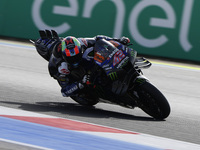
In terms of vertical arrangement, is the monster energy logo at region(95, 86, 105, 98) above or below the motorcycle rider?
below

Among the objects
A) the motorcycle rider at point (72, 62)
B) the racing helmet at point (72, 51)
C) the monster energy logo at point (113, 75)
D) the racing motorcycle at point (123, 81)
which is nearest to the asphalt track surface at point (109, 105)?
the racing motorcycle at point (123, 81)

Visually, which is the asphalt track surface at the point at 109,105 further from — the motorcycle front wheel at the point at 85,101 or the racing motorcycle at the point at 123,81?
the racing motorcycle at the point at 123,81

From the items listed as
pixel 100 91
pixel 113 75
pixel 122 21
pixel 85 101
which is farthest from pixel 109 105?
pixel 122 21

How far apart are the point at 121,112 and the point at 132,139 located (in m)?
1.82

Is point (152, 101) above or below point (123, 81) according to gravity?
below

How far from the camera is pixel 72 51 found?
6.41 m

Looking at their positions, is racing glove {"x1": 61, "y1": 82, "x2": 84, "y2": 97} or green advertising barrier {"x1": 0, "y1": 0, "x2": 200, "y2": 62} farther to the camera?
green advertising barrier {"x1": 0, "y1": 0, "x2": 200, "y2": 62}

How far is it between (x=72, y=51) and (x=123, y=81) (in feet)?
2.68

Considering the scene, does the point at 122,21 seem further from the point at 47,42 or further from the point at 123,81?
the point at 123,81

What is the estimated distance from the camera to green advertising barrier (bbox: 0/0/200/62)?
13156mm

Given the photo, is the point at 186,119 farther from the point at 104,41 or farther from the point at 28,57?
the point at 28,57

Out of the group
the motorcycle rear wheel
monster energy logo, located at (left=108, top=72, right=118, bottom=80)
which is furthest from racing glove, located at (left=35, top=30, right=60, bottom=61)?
the motorcycle rear wheel

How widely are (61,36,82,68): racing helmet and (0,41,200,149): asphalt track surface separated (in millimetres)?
711

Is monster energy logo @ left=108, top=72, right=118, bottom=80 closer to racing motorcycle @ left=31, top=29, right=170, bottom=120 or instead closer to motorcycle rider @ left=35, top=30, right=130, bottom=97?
racing motorcycle @ left=31, top=29, right=170, bottom=120
